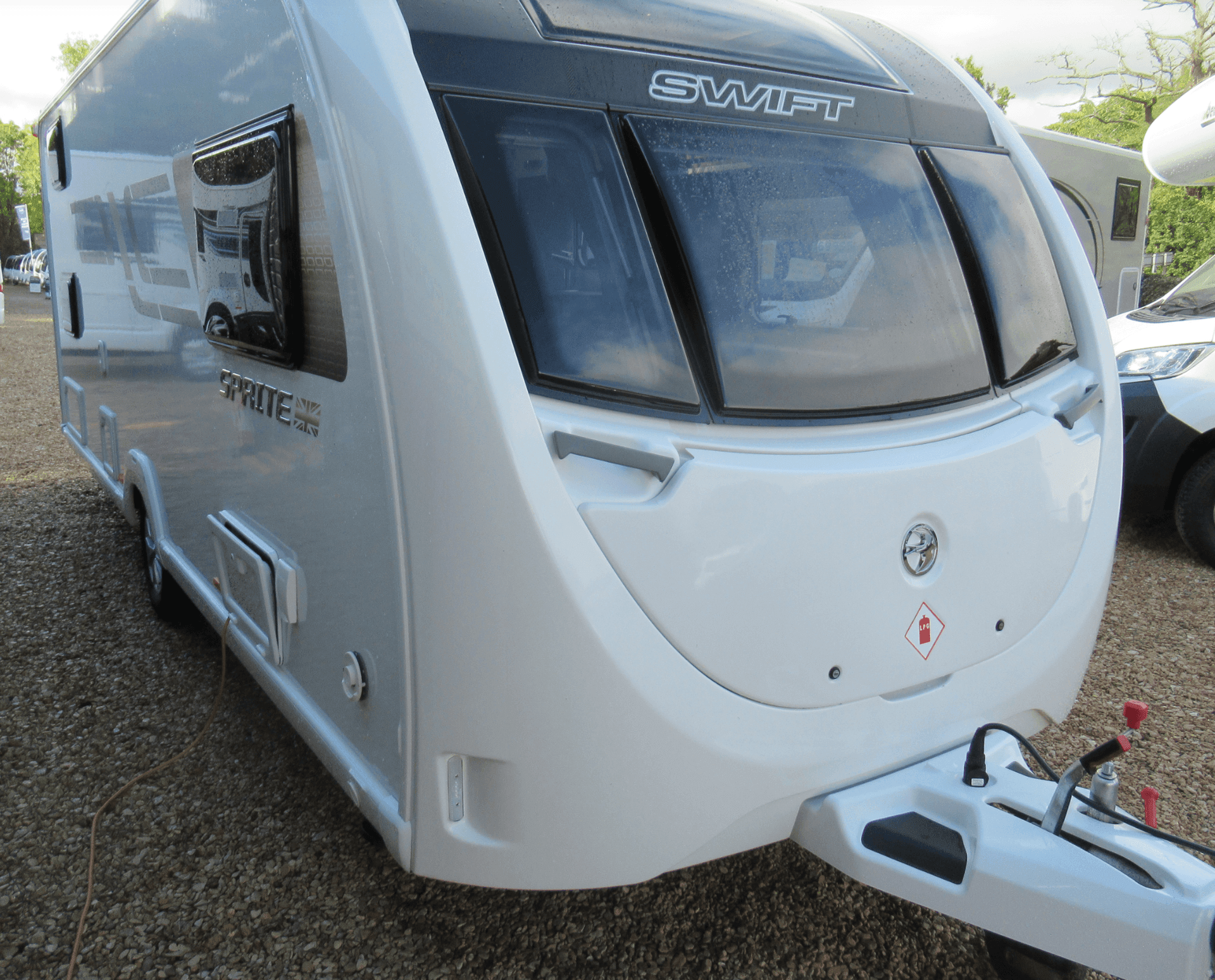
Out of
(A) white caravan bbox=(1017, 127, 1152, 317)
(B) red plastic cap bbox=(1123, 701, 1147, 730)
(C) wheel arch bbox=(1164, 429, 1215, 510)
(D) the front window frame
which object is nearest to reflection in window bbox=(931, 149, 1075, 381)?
(D) the front window frame

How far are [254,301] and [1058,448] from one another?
198cm

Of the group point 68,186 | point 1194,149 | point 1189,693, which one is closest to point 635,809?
point 1189,693

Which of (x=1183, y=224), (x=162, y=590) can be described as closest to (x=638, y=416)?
(x=162, y=590)

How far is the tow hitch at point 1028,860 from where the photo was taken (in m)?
1.62

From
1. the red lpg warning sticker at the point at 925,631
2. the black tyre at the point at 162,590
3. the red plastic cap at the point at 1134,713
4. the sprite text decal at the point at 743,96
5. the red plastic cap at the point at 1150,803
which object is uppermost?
the sprite text decal at the point at 743,96

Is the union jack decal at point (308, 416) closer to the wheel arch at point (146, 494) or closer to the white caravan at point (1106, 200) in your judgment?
the wheel arch at point (146, 494)

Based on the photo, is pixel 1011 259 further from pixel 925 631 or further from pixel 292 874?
pixel 292 874

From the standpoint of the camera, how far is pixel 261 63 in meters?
2.18

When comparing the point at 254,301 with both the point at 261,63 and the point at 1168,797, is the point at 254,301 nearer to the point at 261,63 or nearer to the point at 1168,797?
the point at 261,63

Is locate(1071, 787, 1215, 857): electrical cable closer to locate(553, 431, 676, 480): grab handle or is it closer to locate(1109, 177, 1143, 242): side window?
locate(553, 431, 676, 480): grab handle

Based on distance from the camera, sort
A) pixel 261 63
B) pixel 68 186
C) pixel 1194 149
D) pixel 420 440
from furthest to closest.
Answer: pixel 1194 149
pixel 68 186
pixel 261 63
pixel 420 440

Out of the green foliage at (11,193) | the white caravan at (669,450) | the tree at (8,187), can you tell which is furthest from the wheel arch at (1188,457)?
the tree at (8,187)

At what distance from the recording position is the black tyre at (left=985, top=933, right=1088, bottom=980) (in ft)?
6.54

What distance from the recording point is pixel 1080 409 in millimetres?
2324
